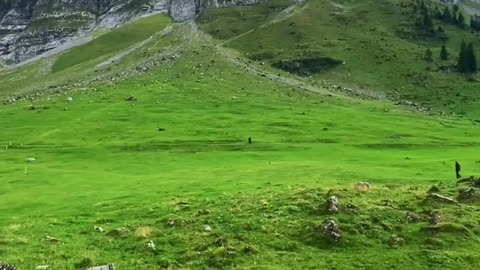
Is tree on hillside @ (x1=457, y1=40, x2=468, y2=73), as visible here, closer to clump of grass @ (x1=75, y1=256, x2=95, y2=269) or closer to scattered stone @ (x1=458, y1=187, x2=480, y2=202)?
scattered stone @ (x1=458, y1=187, x2=480, y2=202)

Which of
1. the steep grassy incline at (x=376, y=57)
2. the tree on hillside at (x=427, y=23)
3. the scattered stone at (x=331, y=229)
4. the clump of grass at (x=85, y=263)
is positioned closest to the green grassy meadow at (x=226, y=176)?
the clump of grass at (x=85, y=263)

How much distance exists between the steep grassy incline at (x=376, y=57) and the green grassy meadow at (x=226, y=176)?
12.2ft

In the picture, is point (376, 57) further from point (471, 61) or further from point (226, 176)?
point (226, 176)

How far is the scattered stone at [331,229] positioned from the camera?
26.7 m

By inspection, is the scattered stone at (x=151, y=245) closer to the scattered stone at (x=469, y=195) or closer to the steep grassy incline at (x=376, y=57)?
the scattered stone at (x=469, y=195)

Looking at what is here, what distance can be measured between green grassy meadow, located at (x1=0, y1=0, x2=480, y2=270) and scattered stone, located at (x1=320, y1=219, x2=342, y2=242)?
255 mm

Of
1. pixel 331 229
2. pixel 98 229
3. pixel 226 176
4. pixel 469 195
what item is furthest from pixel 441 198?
pixel 226 176

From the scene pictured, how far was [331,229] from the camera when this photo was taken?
89.5 ft

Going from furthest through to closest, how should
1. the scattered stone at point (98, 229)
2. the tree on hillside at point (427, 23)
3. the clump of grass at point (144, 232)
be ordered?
the tree on hillside at point (427, 23)
the scattered stone at point (98, 229)
the clump of grass at point (144, 232)

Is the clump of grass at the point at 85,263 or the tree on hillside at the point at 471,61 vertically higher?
the clump of grass at the point at 85,263

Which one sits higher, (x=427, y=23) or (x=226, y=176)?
(x=226, y=176)

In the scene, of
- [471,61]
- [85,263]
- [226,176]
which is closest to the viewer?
[85,263]

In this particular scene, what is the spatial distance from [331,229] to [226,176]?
2643 centimetres

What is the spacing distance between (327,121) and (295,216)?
71831mm
